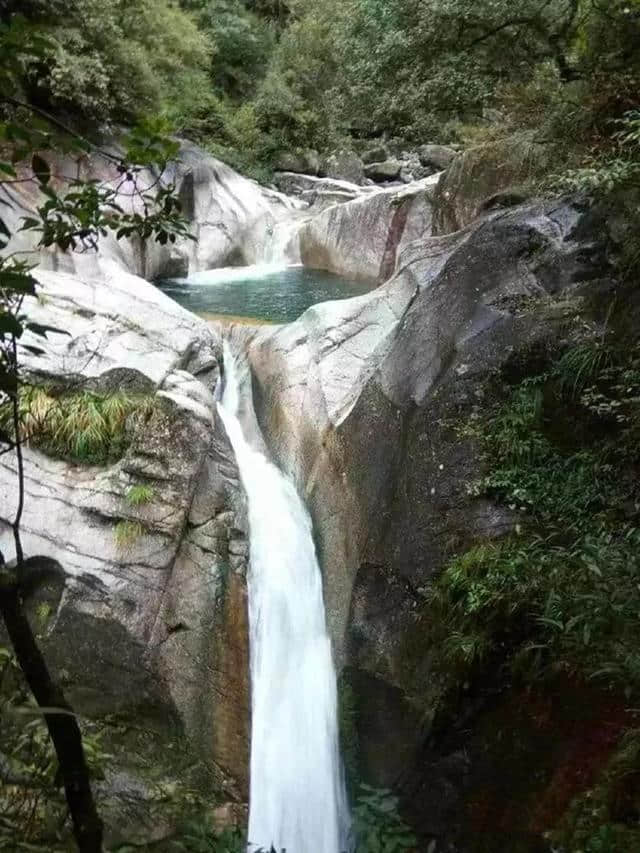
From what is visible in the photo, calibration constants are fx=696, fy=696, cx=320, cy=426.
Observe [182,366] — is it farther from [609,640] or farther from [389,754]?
[609,640]

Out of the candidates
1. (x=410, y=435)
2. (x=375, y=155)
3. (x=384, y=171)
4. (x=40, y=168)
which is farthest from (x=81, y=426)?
(x=375, y=155)

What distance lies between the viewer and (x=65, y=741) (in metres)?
1.82

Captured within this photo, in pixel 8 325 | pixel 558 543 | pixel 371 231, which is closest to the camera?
pixel 8 325

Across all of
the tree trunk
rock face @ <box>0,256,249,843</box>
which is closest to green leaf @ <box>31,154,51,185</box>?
the tree trunk

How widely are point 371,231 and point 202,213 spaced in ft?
14.4

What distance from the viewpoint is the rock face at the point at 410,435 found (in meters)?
5.21

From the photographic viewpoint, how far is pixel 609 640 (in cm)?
398

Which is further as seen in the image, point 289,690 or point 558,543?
point 289,690

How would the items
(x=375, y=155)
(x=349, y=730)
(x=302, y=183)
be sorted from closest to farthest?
1. (x=349, y=730)
2. (x=302, y=183)
3. (x=375, y=155)

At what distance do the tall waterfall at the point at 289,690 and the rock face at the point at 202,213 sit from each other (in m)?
7.83

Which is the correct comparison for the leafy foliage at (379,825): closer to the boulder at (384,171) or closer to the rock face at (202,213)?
the rock face at (202,213)

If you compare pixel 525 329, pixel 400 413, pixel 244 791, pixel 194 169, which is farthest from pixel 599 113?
pixel 194 169

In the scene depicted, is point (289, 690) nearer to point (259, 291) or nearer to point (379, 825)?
point (379, 825)

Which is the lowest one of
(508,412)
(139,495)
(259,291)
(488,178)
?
(139,495)
